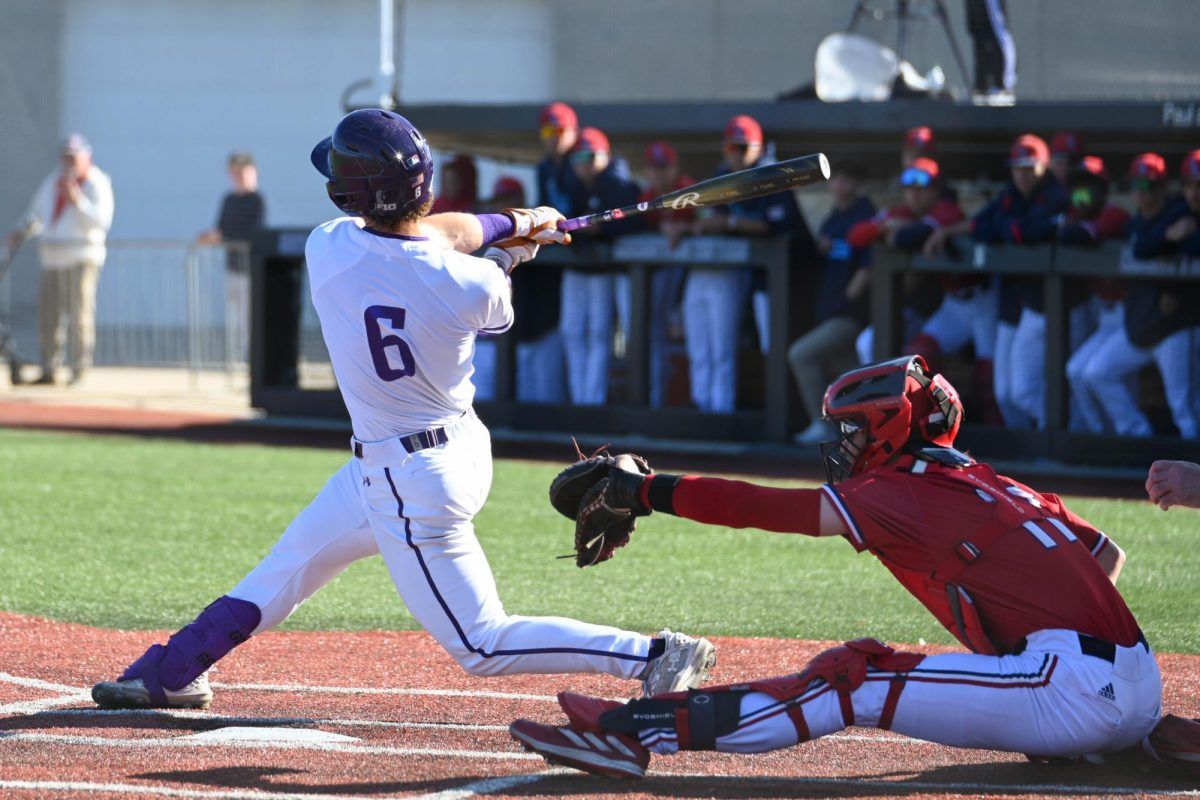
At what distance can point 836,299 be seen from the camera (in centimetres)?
1026

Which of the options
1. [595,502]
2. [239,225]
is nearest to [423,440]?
[595,502]

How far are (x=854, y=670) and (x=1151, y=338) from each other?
6329 millimetres

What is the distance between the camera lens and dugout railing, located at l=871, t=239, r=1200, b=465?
9203 mm

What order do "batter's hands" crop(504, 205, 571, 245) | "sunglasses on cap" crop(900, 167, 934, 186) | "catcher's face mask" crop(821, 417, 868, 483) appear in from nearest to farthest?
"catcher's face mask" crop(821, 417, 868, 483)
"batter's hands" crop(504, 205, 571, 245)
"sunglasses on cap" crop(900, 167, 934, 186)

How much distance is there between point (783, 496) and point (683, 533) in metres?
4.37

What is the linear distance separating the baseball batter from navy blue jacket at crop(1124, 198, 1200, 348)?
5.93m

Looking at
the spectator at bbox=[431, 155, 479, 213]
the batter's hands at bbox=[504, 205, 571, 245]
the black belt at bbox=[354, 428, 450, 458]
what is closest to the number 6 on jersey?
the black belt at bbox=[354, 428, 450, 458]

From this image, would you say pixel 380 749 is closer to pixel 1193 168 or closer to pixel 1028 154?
pixel 1193 168

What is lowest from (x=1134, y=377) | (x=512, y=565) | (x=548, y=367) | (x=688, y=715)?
(x=512, y=565)

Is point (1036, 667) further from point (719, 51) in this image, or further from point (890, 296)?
point (719, 51)

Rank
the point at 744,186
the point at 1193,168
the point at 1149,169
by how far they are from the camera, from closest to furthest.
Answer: the point at 744,186
the point at 1193,168
the point at 1149,169

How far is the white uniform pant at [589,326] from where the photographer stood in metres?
10.9

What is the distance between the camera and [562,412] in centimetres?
1106

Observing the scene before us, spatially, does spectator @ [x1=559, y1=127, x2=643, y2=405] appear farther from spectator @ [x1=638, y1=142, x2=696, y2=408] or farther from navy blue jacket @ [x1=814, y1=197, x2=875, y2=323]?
navy blue jacket @ [x1=814, y1=197, x2=875, y2=323]
